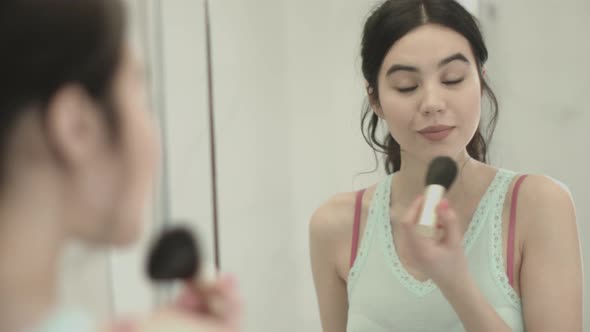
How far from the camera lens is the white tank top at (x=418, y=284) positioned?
0.87 m

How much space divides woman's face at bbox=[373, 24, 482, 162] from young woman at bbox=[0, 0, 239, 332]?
551mm

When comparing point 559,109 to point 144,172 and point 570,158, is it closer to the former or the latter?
A: point 570,158

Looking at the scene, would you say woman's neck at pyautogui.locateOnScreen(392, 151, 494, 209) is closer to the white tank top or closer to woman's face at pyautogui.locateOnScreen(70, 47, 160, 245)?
the white tank top

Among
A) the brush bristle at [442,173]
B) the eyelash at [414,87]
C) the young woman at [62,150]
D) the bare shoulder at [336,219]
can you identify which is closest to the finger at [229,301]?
the young woman at [62,150]

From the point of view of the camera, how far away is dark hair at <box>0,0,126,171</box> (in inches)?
11.0

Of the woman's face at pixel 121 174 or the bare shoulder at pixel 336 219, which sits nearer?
the woman's face at pixel 121 174

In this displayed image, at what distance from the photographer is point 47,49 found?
0.92 feet

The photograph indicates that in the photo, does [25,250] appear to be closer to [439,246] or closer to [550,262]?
[439,246]

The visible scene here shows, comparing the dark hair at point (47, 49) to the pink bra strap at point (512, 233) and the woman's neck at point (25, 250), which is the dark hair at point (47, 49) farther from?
the pink bra strap at point (512, 233)

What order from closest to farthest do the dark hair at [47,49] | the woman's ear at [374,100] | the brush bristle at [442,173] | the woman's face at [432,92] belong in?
the dark hair at [47,49] < the brush bristle at [442,173] < the woman's face at [432,92] < the woman's ear at [374,100]

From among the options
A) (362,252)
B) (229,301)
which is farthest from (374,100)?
(229,301)

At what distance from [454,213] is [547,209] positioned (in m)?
0.16

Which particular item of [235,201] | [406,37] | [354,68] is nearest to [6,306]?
[406,37]

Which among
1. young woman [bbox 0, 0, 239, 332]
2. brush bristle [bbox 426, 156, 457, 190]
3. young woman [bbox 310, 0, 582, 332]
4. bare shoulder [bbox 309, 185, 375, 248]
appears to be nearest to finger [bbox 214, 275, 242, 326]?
young woman [bbox 0, 0, 239, 332]
